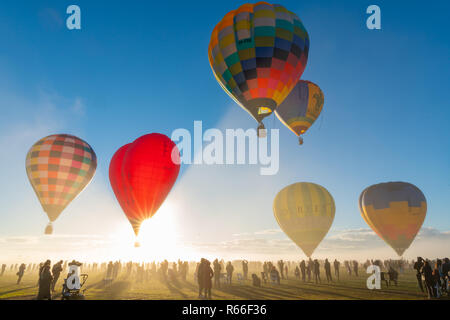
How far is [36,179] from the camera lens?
80.5ft

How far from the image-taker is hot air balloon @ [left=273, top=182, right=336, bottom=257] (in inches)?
1136

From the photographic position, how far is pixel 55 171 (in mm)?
24516

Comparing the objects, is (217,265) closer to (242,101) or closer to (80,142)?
(242,101)

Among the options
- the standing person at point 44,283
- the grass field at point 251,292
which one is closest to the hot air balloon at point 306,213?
the grass field at point 251,292

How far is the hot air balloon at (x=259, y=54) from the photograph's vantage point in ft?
60.6

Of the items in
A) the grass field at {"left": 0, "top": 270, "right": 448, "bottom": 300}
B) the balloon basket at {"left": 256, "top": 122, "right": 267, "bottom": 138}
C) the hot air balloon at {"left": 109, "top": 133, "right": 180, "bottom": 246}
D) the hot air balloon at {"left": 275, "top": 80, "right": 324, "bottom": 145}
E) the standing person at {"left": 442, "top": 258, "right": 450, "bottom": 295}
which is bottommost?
the grass field at {"left": 0, "top": 270, "right": 448, "bottom": 300}

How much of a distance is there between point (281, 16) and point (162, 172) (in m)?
12.6

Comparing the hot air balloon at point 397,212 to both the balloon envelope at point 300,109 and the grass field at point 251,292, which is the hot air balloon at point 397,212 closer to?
the balloon envelope at point 300,109

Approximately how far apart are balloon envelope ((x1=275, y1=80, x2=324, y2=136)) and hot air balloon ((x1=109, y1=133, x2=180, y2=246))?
12.1 meters

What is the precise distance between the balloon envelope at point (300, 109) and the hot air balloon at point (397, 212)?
1105 cm

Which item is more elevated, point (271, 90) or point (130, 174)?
point (271, 90)

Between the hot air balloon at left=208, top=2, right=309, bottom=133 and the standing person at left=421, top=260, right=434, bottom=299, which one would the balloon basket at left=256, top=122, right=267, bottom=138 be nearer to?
the hot air balloon at left=208, top=2, right=309, bottom=133

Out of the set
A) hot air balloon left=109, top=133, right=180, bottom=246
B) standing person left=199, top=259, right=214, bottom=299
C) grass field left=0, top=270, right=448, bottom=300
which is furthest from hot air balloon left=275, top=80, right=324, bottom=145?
standing person left=199, top=259, right=214, bottom=299
